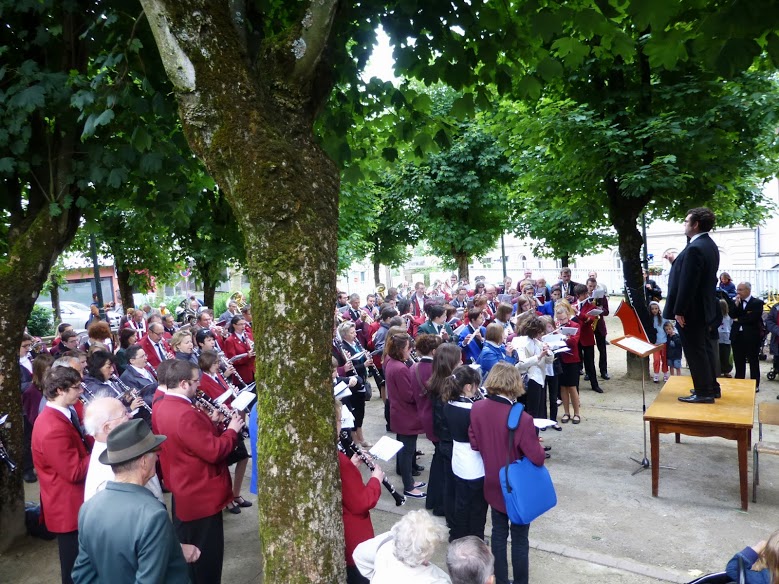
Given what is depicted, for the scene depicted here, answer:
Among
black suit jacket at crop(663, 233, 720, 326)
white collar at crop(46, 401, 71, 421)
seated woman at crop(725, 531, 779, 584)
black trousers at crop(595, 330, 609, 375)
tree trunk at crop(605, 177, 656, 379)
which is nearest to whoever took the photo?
seated woman at crop(725, 531, 779, 584)

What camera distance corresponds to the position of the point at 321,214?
359 cm

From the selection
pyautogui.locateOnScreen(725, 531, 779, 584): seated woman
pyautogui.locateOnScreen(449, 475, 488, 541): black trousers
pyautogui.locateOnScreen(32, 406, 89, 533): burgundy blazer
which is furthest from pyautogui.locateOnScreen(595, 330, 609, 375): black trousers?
pyautogui.locateOnScreen(32, 406, 89, 533): burgundy blazer

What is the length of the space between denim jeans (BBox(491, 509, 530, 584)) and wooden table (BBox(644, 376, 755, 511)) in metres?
2.22

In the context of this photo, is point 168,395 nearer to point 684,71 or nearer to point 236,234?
point 236,234

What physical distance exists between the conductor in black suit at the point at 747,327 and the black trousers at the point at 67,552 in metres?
11.2

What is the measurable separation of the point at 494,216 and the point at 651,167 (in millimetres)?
14369

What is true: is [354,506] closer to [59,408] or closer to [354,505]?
[354,505]

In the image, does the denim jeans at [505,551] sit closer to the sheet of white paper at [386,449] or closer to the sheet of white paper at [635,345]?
the sheet of white paper at [386,449]

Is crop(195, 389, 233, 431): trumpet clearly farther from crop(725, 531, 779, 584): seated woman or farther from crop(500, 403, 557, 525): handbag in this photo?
crop(725, 531, 779, 584): seated woman

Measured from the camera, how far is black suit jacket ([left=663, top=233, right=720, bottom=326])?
6164 mm

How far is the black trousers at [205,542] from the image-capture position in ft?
15.3

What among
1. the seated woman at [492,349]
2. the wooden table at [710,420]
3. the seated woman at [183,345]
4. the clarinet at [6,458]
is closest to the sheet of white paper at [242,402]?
the clarinet at [6,458]

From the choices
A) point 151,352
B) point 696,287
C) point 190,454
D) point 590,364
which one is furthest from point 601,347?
point 190,454

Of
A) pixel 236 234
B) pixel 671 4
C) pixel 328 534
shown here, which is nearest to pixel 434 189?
pixel 236 234
